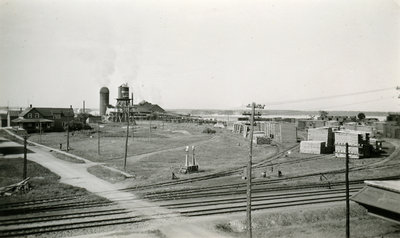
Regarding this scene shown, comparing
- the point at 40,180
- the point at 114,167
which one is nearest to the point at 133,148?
the point at 114,167

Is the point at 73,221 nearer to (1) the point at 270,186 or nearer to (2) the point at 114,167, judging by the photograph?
(1) the point at 270,186

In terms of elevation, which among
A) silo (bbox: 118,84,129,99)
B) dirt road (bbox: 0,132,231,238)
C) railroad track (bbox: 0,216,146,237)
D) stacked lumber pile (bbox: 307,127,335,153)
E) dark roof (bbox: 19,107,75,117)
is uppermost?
silo (bbox: 118,84,129,99)

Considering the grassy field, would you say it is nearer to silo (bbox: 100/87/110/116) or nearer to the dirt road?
the dirt road

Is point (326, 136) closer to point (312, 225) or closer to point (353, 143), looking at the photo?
point (353, 143)

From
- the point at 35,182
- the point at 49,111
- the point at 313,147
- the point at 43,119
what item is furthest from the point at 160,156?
the point at 49,111

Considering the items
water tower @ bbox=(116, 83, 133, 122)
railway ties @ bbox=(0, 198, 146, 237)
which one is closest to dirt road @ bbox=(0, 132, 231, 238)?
A: railway ties @ bbox=(0, 198, 146, 237)

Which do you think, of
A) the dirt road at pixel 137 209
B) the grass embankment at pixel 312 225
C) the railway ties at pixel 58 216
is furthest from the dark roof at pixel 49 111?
the grass embankment at pixel 312 225
